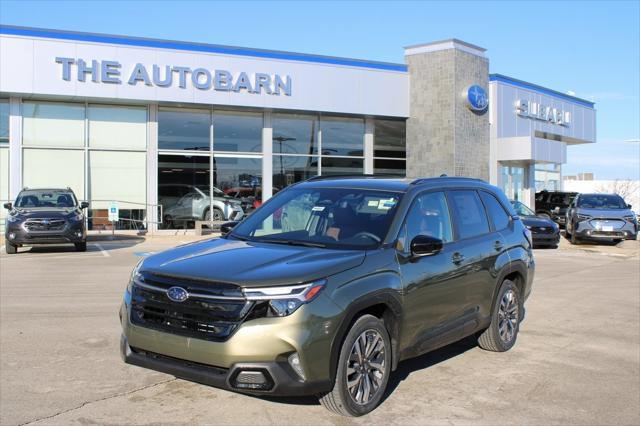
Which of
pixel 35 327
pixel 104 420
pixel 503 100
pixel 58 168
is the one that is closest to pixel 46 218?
pixel 58 168

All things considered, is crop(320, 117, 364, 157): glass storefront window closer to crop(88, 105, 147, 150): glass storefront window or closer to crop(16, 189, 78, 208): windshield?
crop(88, 105, 147, 150): glass storefront window

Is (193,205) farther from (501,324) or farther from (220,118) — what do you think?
(501,324)

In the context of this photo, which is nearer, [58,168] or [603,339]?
[603,339]

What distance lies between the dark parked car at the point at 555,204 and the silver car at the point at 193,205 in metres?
14.3

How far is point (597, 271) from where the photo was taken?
14.0m

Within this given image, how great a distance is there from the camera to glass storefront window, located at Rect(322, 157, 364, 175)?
26.4 meters

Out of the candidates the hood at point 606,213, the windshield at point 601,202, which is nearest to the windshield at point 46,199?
the hood at point 606,213

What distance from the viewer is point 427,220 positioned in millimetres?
5570

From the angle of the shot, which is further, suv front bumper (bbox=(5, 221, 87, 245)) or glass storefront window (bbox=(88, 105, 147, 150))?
glass storefront window (bbox=(88, 105, 147, 150))

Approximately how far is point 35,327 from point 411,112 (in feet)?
70.8

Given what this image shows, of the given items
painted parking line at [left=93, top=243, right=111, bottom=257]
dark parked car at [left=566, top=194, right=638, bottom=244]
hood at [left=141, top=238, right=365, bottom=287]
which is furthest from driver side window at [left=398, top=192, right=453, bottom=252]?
dark parked car at [left=566, top=194, right=638, bottom=244]

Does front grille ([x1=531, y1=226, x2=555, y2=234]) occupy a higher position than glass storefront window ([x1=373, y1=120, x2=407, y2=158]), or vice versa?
glass storefront window ([x1=373, y1=120, x2=407, y2=158])

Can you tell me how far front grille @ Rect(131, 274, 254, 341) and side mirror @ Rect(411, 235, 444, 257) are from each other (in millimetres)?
1496

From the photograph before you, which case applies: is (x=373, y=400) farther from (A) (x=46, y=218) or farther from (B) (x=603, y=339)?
(A) (x=46, y=218)
